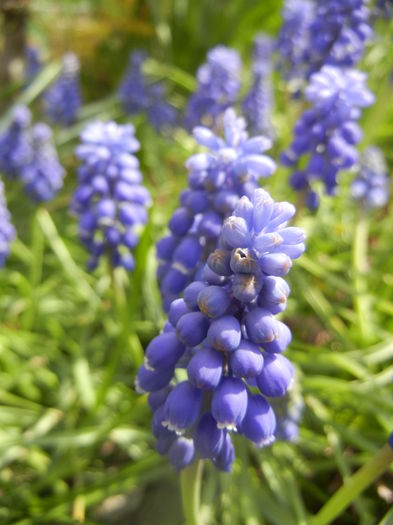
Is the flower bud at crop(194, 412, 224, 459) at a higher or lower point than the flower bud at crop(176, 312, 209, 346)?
lower

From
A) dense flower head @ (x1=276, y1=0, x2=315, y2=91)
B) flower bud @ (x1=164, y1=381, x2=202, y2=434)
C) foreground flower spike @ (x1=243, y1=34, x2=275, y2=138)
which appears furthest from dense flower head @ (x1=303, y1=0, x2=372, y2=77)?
flower bud @ (x1=164, y1=381, x2=202, y2=434)

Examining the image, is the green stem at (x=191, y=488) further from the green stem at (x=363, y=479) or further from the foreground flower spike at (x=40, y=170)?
the foreground flower spike at (x=40, y=170)

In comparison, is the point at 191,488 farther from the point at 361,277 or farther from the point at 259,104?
the point at 259,104

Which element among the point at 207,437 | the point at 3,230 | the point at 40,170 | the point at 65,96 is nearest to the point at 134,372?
the point at 3,230

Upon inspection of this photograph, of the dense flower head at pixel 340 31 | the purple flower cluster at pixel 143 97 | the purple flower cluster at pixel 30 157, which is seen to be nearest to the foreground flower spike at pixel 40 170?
the purple flower cluster at pixel 30 157

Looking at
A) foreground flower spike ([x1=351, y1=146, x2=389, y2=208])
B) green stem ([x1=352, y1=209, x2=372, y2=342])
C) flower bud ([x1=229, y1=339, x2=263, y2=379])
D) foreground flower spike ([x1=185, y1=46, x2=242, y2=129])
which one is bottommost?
flower bud ([x1=229, y1=339, x2=263, y2=379])

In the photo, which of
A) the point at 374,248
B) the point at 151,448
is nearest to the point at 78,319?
the point at 151,448

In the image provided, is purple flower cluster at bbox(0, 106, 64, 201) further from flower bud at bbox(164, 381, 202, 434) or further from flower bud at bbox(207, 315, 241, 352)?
flower bud at bbox(207, 315, 241, 352)
